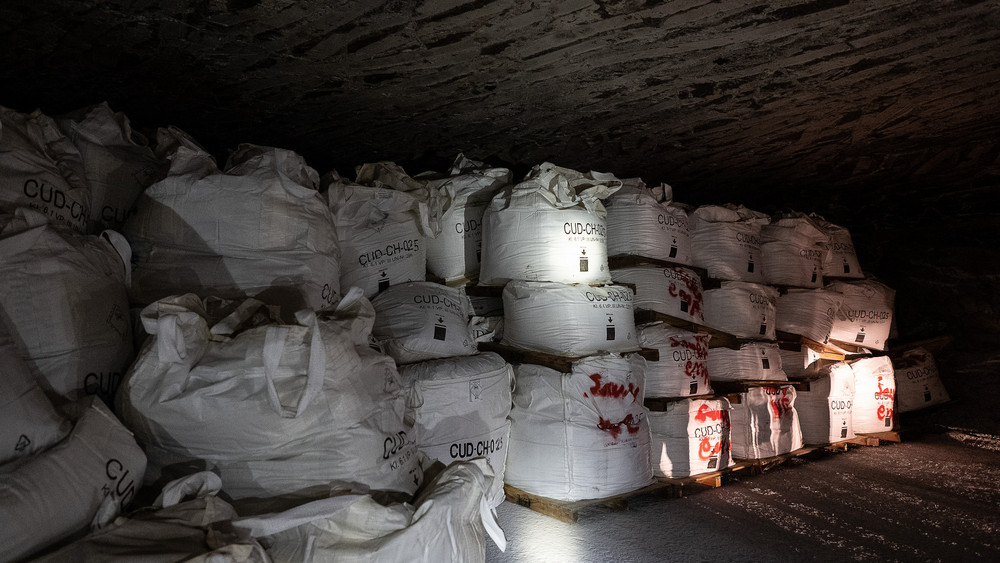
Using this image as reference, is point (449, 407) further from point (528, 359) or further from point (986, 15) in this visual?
point (986, 15)

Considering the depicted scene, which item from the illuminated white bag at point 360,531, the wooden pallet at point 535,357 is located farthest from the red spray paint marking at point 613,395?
the illuminated white bag at point 360,531

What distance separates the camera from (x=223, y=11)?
210 centimetres

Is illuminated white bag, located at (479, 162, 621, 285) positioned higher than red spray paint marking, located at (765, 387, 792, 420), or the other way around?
illuminated white bag, located at (479, 162, 621, 285)

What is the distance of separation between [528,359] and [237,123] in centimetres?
195

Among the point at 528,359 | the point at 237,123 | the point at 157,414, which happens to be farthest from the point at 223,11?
the point at 528,359

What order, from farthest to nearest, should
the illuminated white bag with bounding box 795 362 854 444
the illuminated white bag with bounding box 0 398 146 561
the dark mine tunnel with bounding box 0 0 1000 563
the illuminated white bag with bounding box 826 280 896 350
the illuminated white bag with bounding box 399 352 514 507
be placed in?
1. the illuminated white bag with bounding box 826 280 896 350
2. the illuminated white bag with bounding box 795 362 854 444
3. the illuminated white bag with bounding box 399 352 514 507
4. the dark mine tunnel with bounding box 0 0 1000 563
5. the illuminated white bag with bounding box 0 398 146 561

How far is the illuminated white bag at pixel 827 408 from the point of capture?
4445 mm

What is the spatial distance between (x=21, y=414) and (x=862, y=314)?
18.2ft

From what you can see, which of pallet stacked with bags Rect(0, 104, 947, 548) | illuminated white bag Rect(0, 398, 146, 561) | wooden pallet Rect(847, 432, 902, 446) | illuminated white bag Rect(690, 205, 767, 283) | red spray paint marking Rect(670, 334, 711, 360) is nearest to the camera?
illuminated white bag Rect(0, 398, 146, 561)

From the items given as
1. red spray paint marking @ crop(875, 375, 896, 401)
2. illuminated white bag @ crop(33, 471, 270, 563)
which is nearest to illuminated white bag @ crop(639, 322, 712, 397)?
red spray paint marking @ crop(875, 375, 896, 401)

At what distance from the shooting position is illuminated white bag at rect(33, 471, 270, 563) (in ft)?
3.93

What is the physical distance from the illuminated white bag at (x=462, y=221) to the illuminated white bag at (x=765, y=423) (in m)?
1.94

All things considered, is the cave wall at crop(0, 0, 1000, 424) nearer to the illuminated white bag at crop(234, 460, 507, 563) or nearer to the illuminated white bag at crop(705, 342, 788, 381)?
the illuminated white bag at crop(705, 342, 788, 381)

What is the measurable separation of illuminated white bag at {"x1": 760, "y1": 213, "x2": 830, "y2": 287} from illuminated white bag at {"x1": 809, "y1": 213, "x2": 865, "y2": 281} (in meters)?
0.41
